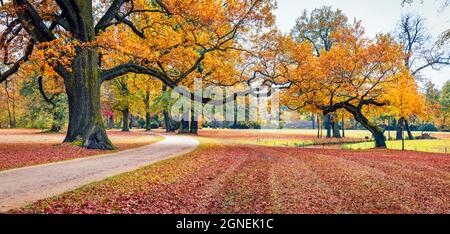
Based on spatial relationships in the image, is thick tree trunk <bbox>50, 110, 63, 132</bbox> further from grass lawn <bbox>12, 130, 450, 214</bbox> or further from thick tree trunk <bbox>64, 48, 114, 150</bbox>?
grass lawn <bbox>12, 130, 450, 214</bbox>

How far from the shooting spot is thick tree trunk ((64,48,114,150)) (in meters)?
16.7

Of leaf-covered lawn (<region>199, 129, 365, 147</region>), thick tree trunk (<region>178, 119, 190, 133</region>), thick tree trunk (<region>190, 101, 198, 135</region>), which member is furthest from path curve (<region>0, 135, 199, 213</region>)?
thick tree trunk (<region>178, 119, 190, 133</region>)

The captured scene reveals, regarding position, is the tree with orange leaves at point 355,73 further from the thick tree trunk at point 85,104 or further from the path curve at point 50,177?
the path curve at point 50,177

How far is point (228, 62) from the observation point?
27578 millimetres

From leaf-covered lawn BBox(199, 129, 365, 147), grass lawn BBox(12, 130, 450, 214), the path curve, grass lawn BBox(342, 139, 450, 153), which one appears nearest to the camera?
grass lawn BBox(12, 130, 450, 214)

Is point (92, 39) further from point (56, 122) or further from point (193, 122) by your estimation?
point (56, 122)

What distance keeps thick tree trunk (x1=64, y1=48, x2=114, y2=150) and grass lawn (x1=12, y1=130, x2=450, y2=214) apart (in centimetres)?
716

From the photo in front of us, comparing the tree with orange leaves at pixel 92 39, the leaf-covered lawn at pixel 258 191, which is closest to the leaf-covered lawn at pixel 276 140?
the tree with orange leaves at pixel 92 39

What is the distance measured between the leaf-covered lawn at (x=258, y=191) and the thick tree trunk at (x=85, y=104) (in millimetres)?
7062

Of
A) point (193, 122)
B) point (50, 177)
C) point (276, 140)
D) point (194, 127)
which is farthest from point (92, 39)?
point (276, 140)

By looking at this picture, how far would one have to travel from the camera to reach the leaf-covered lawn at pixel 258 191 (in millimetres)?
6332

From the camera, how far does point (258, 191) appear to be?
7820 mm
